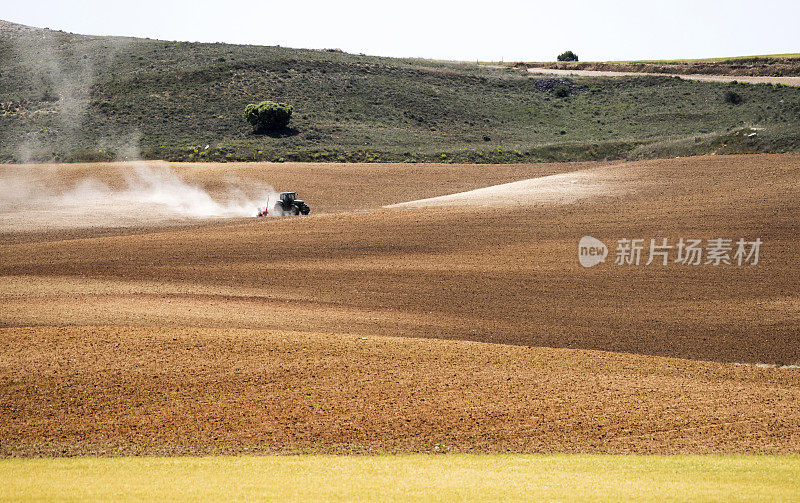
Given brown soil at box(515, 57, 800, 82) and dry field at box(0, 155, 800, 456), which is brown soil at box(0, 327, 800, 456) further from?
brown soil at box(515, 57, 800, 82)

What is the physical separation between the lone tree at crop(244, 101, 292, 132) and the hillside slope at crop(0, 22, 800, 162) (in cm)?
150

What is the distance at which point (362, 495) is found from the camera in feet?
34.8

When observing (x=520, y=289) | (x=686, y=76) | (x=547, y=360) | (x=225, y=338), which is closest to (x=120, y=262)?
(x=225, y=338)

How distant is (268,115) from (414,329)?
57950mm

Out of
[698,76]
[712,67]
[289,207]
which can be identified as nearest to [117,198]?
[289,207]

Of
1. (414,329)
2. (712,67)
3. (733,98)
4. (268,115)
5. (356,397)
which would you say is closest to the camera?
(356,397)

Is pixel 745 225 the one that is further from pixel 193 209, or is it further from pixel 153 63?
pixel 153 63

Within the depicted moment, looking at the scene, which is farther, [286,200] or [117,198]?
[117,198]

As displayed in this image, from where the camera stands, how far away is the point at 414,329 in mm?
23359

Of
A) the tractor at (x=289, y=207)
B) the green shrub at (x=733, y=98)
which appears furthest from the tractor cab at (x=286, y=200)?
the green shrub at (x=733, y=98)

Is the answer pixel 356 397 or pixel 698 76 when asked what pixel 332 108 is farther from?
pixel 356 397

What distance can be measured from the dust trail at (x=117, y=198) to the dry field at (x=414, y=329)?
2.70 feet

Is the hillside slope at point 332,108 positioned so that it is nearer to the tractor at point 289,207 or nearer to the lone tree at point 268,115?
the lone tree at point 268,115

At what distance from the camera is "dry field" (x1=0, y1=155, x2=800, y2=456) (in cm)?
1535
